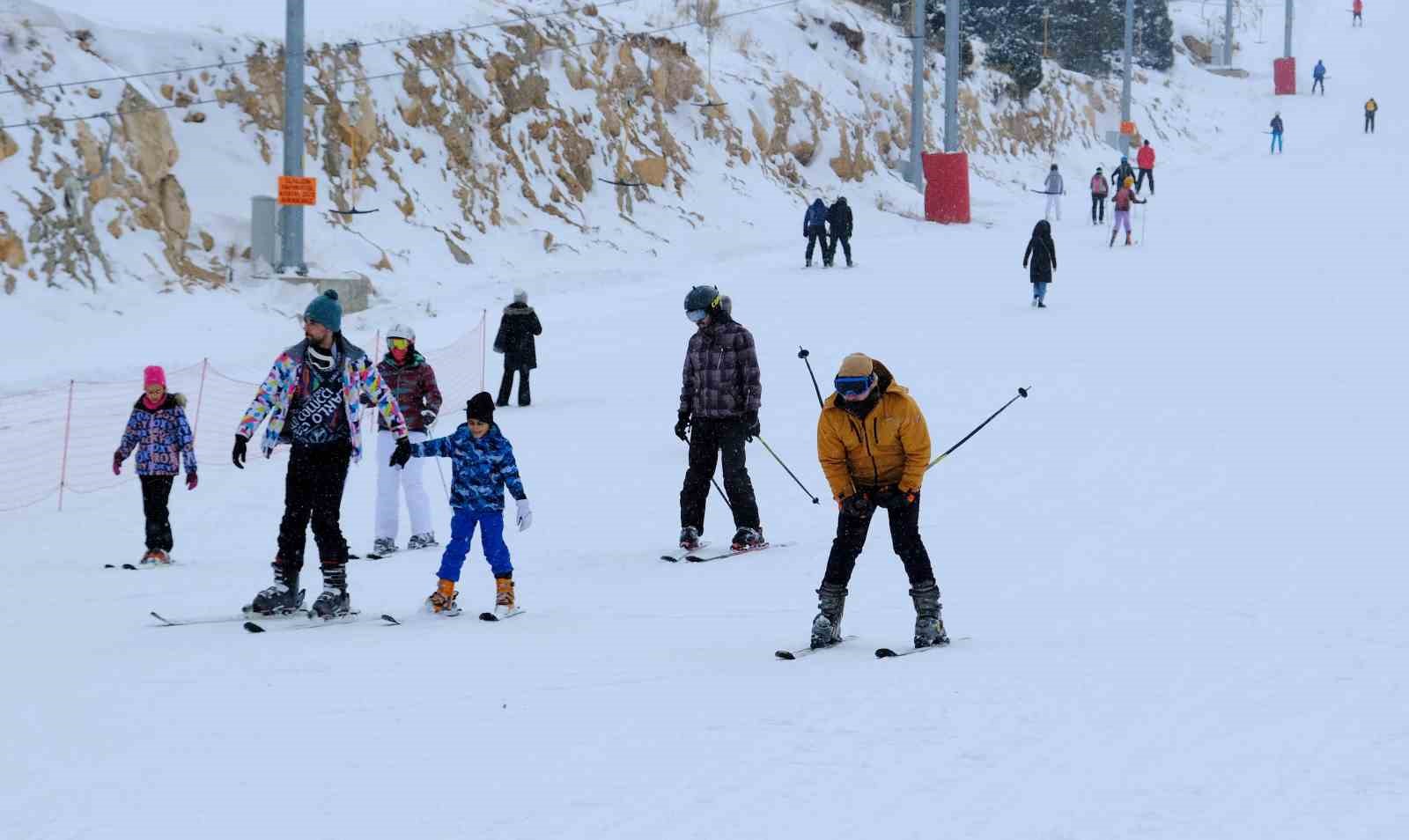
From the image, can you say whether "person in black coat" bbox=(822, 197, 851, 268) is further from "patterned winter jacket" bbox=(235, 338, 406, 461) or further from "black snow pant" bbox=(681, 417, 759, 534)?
"patterned winter jacket" bbox=(235, 338, 406, 461)

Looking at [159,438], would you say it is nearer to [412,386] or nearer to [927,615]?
[412,386]

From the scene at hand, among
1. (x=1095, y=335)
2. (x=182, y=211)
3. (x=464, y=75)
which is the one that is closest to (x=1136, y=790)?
(x=1095, y=335)

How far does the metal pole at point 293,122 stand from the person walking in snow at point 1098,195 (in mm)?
17717

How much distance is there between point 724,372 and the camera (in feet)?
34.3

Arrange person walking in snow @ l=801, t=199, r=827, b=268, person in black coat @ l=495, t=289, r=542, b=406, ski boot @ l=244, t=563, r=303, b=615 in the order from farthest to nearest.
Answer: person walking in snow @ l=801, t=199, r=827, b=268, person in black coat @ l=495, t=289, r=542, b=406, ski boot @ l=244, t=563, r=303, b=615

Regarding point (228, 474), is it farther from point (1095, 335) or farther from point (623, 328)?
point (1095, 335)

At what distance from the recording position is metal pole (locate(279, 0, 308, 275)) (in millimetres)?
19984

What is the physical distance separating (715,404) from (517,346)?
284 inches

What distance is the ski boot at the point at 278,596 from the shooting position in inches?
324

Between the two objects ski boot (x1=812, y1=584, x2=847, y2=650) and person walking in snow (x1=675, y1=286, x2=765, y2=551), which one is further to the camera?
person walking in snow (x1=675, y1=286, x2=765, y2=551)

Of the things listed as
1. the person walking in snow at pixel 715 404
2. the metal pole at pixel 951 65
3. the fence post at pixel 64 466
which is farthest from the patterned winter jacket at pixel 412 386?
the metal pole at pixel 951 65

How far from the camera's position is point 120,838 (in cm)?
488

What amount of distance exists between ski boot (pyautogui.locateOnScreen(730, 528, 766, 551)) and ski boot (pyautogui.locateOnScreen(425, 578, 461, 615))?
2591mm

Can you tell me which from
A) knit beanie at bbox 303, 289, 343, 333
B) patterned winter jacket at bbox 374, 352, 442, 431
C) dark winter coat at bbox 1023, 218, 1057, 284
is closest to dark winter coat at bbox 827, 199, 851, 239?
dark winter coat at bbox 1023, 218, 1057, 284
